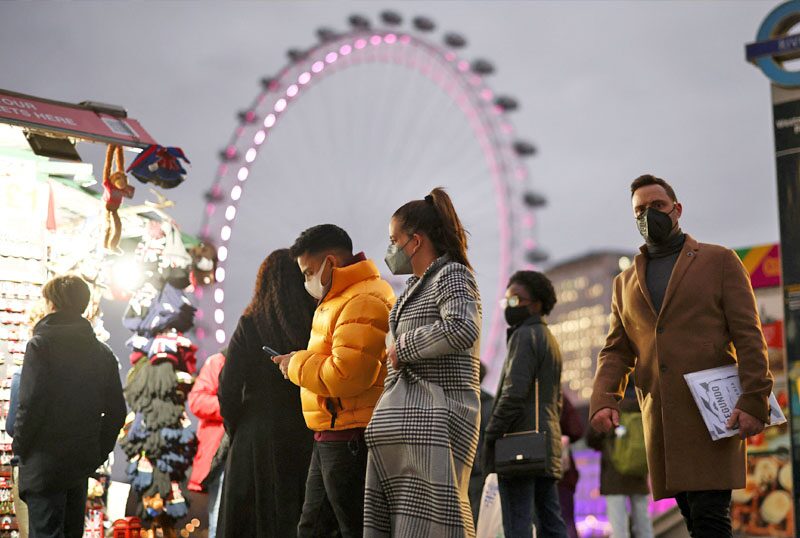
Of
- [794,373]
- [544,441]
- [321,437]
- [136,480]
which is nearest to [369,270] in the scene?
[321,437]

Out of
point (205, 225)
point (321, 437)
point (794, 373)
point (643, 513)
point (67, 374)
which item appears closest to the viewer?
point (321, 437)

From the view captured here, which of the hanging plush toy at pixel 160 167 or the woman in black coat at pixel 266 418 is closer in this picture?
the woman in black coat at pixel 266 418

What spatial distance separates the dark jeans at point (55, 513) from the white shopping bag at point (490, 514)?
2535 mm

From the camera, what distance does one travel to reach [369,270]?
4.41 m

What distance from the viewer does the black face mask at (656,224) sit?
403 centimetres

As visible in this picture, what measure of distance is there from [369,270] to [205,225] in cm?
1393

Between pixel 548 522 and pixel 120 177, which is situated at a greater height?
pixel 120 177

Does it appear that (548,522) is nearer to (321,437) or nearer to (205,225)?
(321,437)

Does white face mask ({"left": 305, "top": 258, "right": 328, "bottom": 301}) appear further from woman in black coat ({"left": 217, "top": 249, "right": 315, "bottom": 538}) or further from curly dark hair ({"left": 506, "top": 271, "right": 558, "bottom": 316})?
curly dark hair ({"left": 506, "top": 271, "right": 558, "bottom": 316})

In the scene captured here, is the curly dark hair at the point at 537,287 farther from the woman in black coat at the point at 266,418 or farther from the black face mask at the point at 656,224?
the black face mask at the point at 656,224

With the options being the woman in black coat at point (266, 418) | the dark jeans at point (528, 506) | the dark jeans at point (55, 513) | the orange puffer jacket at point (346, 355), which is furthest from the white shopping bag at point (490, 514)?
the orange puffer jacket at point (346, 355)

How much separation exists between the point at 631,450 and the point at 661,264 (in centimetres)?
303

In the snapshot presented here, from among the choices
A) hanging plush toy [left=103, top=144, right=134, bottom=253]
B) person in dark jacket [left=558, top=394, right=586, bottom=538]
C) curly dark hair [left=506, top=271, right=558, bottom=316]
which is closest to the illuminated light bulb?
hanging plush toy [left=103, top=144, right=134, bottom=253]

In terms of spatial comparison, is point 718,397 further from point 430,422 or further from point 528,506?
point 528,506
